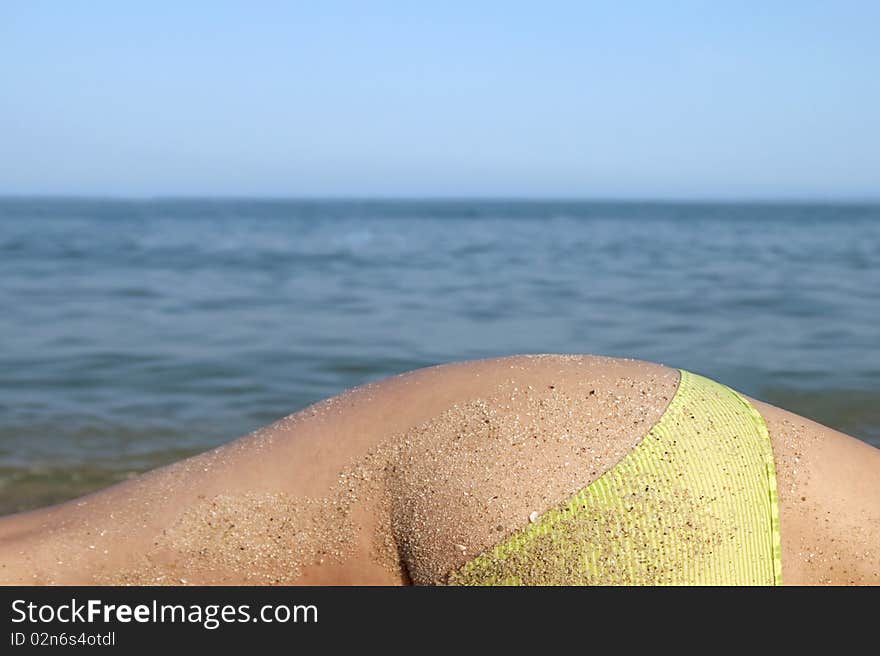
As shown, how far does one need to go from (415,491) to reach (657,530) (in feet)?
1.64

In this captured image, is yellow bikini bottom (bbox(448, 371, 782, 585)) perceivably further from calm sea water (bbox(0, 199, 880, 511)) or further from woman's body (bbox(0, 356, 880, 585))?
calm sea water (bbox(0, 199, 880, 511))

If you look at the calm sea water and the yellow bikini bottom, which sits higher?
the yellow bikini bottom

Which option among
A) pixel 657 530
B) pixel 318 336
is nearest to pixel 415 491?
pixel 657 530

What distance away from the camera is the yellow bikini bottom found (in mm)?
1854

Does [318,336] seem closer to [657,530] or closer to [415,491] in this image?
[415,491]

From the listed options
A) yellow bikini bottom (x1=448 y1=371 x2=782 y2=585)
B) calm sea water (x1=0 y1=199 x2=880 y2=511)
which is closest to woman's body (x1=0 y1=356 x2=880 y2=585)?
yellow bikini bottom (x1=448 y1=371 x2=782 y2=585)

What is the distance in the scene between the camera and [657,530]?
1856mm

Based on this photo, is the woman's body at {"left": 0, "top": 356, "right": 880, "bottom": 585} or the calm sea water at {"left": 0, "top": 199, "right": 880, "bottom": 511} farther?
the calm sea water at {"left": 0, "top": 199, "right": 880, "bottom": 511}

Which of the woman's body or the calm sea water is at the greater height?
the woman's body

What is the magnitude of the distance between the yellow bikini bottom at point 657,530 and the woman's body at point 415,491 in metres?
0.04

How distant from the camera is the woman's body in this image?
1.91 meters

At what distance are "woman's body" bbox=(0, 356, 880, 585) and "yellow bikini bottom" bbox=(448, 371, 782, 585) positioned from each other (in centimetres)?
4

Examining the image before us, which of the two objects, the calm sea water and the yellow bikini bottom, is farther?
the calm sea water
